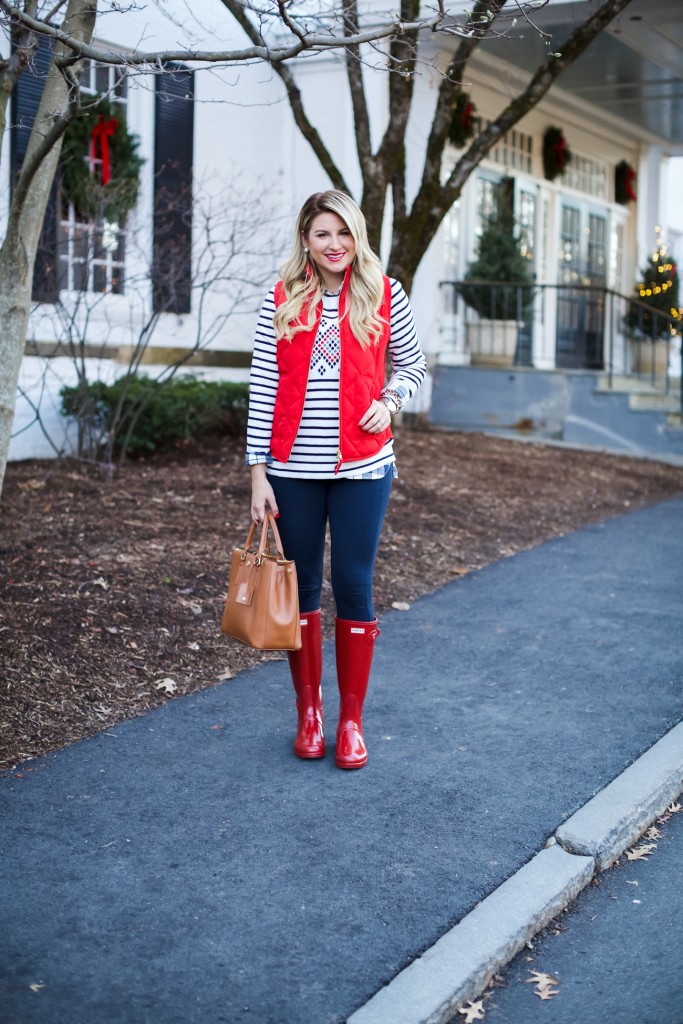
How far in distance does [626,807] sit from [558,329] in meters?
13.9

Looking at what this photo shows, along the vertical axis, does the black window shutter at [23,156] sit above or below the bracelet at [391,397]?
above

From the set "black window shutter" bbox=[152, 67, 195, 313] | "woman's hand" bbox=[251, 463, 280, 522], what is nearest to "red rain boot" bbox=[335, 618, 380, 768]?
"woman's hand" bbox=[251, 463, 280, 522]

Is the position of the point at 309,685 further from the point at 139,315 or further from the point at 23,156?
the point at 139,315

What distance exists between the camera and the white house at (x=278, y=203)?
31.5 feet

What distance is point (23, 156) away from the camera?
355 inches

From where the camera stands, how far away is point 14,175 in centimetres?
824

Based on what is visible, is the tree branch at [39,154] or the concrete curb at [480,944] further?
the tree branch at [39,154]

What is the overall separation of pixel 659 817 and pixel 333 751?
119 centimetres

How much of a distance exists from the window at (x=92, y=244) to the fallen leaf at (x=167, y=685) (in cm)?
461

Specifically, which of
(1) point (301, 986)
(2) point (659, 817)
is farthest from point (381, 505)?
(1) point (301, 986)

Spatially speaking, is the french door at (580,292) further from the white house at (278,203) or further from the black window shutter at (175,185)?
the black window shutter at (175,185)

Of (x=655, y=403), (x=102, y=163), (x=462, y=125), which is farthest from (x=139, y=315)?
(x=655, y=403)

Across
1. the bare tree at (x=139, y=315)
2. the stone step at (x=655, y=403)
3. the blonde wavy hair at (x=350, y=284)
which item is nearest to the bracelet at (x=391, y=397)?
the blonde wavy hair at (x=350, y=284)

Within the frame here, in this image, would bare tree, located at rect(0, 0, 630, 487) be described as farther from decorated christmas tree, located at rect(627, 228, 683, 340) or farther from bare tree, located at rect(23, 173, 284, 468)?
decorated christmas tree, located at rect(627, 228, 683, 340)
